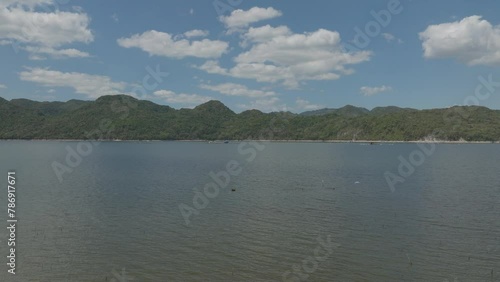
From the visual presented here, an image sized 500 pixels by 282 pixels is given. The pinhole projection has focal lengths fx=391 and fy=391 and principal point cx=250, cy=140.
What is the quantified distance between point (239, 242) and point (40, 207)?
2943 centimetres

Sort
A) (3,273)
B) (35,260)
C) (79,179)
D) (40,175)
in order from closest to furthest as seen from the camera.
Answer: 1. (3,273)
2. (35,260)
3. (79,179)
4. (40,175)

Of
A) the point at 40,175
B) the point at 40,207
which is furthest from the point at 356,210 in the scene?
the point at 40,175

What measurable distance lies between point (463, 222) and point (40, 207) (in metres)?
49.5

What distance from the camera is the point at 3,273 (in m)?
26.7

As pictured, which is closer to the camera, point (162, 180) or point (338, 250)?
point (338, 250)

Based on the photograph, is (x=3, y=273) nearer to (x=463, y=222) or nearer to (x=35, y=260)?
(x=35, y=260)

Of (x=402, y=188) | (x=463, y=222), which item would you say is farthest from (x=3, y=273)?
(x=402, y=188)

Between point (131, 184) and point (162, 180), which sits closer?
point (131, 184)

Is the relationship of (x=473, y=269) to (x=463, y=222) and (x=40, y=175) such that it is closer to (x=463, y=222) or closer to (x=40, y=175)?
(x=463, y=222)

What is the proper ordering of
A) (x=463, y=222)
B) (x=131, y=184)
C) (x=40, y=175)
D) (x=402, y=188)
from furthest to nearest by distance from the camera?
(x=40, y=175) < (x=131, y=184) < (x=402, y=188) < (x=463, y=222)

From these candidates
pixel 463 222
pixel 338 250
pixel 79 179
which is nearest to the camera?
pixel 338 250

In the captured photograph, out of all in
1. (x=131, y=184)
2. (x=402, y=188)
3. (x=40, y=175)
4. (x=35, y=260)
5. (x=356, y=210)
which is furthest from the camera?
(x=40, y=175)

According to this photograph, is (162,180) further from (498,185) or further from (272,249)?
(498,185)

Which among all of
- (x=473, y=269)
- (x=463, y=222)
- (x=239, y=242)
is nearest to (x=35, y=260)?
(x=239, y=242)
